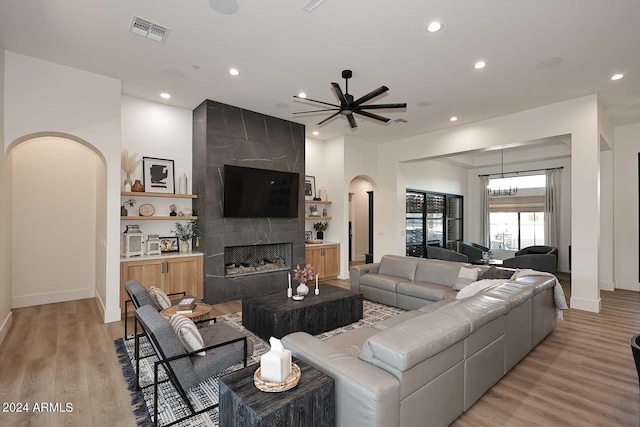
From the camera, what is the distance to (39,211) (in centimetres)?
518

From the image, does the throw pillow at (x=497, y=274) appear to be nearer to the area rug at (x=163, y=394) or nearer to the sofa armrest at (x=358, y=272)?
the sofa armrest at (x=358, y=272)

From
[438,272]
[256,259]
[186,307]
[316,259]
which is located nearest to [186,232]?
[256,259]

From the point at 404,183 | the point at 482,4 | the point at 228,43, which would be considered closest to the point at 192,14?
the point at 228,43

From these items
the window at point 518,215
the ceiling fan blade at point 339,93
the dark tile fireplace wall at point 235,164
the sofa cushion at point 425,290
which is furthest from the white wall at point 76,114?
the window at point 518,215

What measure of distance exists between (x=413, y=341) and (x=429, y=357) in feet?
0.60

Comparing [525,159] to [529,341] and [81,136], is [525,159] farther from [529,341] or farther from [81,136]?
[81,136]

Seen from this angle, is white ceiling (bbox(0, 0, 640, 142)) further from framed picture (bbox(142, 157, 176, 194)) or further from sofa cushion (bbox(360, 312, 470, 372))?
sofa cushion (bbox(360, 312, 470, 372))

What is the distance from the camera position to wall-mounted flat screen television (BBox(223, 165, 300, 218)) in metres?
5.59

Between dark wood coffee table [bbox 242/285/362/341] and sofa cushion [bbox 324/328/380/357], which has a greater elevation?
sofa cushion [bbox 324/328/380/357]

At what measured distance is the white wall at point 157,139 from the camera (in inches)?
207

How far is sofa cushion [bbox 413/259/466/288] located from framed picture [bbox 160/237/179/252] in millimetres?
4256

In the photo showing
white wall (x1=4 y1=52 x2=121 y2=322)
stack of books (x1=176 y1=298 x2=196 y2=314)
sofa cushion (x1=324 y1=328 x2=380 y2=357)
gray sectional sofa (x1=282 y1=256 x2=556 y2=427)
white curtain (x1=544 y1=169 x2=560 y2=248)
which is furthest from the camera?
white curtain (x1=544 y1=169 x2=560 y2=248)

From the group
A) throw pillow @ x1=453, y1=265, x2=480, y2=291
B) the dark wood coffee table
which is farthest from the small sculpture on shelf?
throw pillow @ x1=453, y1=265, x2=480, y2=291

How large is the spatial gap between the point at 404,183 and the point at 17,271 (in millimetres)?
7982
